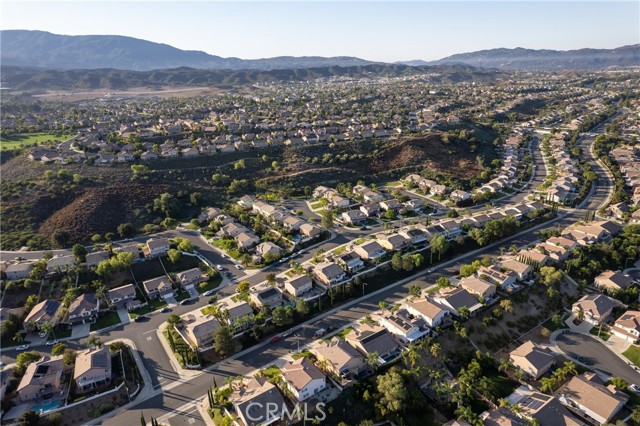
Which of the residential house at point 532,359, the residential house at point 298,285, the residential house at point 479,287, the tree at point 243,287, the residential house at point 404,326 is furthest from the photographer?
the tree at point 243,287

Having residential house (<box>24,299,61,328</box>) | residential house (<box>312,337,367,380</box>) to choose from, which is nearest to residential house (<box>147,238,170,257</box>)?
residential house (<box>24,299,61,328</box>)

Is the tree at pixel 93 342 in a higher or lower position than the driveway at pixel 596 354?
higher

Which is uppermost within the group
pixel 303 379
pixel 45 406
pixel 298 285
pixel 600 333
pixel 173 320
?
pixel 298 285

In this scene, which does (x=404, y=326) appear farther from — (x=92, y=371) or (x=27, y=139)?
(x=27, y=139)

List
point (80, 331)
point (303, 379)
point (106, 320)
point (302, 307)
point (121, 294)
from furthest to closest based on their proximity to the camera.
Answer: point (121, 294) → point (106, 320) → point (80, 331) → point (302, 307) → point (303, 379)

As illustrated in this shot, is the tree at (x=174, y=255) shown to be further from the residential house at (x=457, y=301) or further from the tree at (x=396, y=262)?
the residential house at (x=457, y=301)

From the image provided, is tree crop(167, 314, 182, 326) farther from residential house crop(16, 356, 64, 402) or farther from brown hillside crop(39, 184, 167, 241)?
brown hillside crop(39, 184, 167, 241)

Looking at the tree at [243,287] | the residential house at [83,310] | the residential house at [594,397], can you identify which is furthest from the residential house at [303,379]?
the residential house at [83,310]

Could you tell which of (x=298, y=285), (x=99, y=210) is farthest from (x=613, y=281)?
(x=99, y=210)
